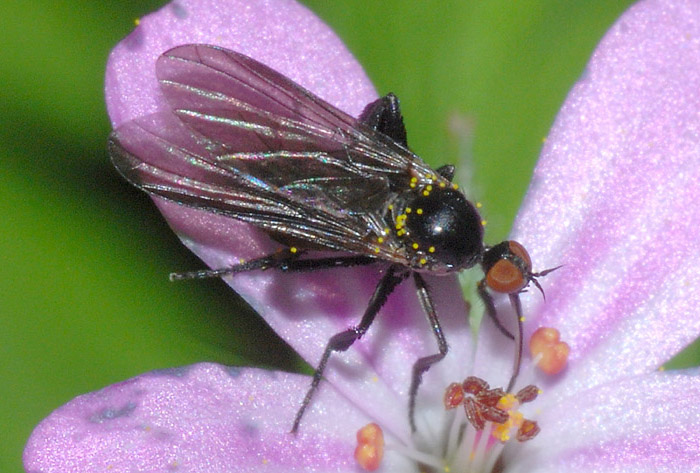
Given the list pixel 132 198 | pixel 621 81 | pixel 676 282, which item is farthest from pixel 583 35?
pixel 132 198

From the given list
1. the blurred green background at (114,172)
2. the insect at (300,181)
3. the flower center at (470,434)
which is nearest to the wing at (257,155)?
the insect at (300,181)

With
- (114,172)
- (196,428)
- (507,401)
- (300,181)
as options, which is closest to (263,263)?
(300,181)

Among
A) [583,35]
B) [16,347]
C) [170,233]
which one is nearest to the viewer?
[16,347]

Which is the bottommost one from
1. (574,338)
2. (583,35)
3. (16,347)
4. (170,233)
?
(16,347)

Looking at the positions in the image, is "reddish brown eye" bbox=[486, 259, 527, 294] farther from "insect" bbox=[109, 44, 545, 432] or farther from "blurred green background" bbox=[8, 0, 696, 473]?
"blurred green background" bbox=[8, 0, 696, 473]

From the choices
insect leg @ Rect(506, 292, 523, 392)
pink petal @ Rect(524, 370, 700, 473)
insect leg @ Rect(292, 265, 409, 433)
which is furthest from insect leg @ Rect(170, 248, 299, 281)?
pink petal @ Rect(524, 370, 700, 473)

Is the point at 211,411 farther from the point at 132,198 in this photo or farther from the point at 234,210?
the point at 132,198
